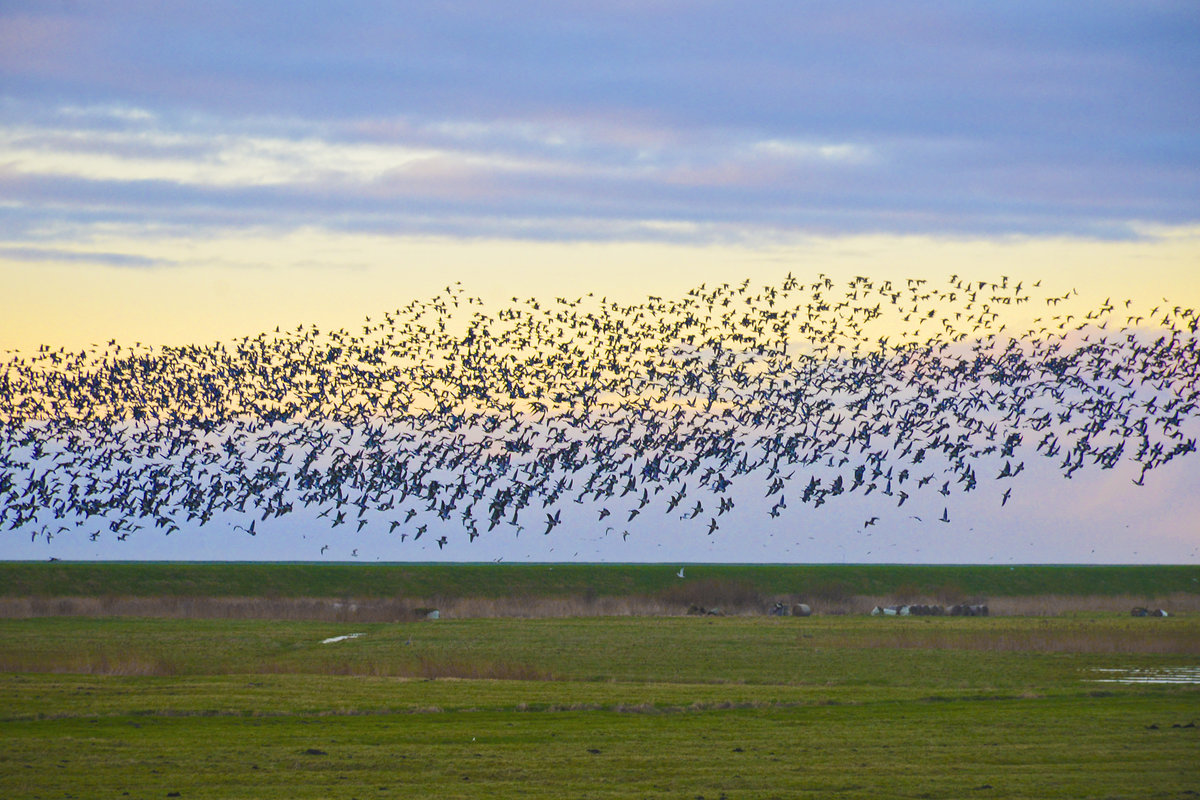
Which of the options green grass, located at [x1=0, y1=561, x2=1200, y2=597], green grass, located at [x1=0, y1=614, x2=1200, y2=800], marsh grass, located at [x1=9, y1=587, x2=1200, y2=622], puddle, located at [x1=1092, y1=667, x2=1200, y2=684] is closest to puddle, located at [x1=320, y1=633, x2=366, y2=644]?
green grass, located at [x1=0, y1=614, x2=1200, y2=800]

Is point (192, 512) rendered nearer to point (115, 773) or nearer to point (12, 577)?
point (115, 773)

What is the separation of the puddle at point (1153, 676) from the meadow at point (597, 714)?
0.98 ft

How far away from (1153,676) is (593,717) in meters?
24.7

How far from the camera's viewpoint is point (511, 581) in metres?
115

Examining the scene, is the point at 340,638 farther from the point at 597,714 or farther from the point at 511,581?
the point at 511,581

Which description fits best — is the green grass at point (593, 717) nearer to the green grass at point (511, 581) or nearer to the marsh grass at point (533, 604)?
the marsh grass at point (533, 604)

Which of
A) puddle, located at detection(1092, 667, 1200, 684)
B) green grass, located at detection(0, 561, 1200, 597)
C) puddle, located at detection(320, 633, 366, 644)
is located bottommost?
green grass, located at detection(0, 561, 1200, 597)

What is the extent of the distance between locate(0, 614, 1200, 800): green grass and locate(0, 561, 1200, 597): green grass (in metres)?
35.7

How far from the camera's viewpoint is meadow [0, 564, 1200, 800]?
26.3 meters

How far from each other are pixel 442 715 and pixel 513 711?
2311mm

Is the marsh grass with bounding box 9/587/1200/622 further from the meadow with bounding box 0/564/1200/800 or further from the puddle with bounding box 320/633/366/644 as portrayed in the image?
the meadow with bounding box 0/564/1200/800

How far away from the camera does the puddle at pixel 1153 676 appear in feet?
153

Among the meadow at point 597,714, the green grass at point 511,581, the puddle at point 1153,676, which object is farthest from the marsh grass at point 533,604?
the puddle at point 1153,676

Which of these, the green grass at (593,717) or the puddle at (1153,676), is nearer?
the green grass at (593,717)
